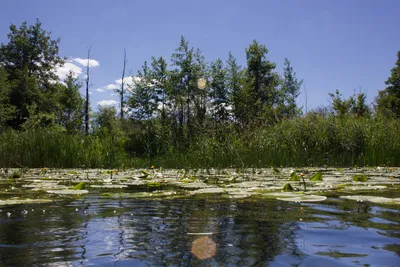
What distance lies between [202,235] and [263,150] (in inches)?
302

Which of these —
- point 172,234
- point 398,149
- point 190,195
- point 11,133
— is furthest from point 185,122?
point 172,234

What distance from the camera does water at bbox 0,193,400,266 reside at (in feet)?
4.09

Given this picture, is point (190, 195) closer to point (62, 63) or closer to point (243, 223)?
point (243, 223)

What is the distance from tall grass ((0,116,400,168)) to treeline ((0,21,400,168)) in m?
0.03

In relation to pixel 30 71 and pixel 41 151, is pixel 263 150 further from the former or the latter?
pixel 30 71

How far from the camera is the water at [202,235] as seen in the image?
1.25m

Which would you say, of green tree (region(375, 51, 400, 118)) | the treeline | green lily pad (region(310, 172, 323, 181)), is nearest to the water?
green lily pad (region(310, 172, 323, 181))

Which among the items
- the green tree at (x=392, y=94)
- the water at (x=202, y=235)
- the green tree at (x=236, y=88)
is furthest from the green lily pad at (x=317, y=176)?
the green tree at (x=392, y=94)

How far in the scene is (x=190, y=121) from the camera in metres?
23.3

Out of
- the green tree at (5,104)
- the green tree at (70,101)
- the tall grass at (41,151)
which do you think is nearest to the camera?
the tall grass at (41,151)

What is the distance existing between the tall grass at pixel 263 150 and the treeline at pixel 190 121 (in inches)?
1.2

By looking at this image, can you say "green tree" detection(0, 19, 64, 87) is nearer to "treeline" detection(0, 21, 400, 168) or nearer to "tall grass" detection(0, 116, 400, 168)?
"treeline" detection(0, 21, 400, 168)

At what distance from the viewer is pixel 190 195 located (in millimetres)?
3346

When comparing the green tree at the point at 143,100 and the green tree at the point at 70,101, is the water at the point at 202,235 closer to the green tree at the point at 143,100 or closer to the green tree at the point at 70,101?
the green tree at the point at 143,100
